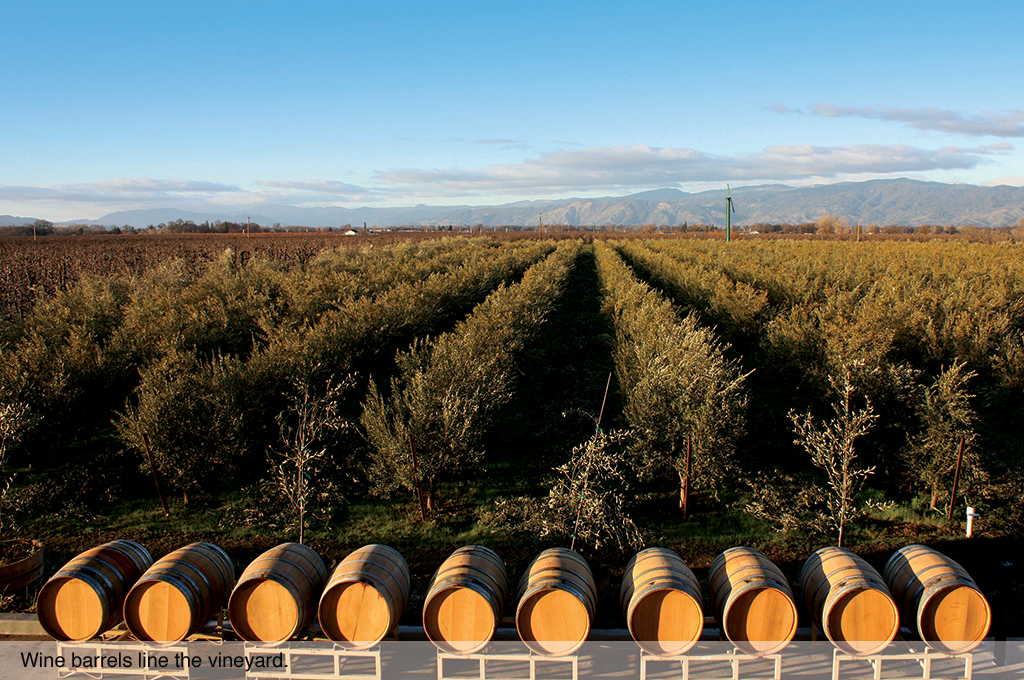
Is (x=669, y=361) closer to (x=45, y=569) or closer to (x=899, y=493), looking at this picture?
(x=899, y=493)

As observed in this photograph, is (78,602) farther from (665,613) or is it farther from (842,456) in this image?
(842,456)

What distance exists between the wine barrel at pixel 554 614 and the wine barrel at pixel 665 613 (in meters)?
0.39

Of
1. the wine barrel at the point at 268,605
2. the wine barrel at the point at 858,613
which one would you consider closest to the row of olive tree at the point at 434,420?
the wine barrel at the point at 268,605

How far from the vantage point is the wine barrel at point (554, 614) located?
443cm

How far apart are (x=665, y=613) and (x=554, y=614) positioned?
0.87 m

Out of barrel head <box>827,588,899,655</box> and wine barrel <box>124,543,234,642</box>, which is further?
wine barrel <box>124,543,234,642</box>

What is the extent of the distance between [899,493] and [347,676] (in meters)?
8.06

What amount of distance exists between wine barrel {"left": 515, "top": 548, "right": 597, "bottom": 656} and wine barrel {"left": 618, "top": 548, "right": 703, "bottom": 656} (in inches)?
15.3

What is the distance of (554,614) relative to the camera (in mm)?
4480

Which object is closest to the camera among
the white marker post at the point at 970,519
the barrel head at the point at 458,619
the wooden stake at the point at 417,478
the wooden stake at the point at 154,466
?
the barrel head at the point at 458,619

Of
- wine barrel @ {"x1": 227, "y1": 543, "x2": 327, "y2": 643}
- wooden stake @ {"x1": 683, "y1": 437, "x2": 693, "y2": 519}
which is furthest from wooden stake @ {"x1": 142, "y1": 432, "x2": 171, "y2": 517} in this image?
wooden stake @ {"x1": 683, "y1": 437, "x2": 693, "y2": 519}

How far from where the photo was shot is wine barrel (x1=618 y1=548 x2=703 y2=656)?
442cm

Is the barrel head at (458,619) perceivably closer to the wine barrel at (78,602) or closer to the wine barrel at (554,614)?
the wine barrel at (554,614)

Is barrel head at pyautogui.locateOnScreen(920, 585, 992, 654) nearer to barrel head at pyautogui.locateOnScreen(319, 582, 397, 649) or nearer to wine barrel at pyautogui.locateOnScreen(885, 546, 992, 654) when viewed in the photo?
wine barrel at pyautogui.locateOnScreen(885, 546, 992, 654)
